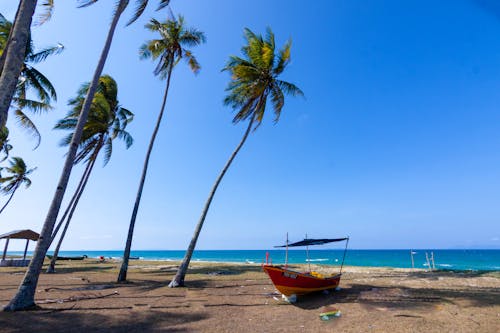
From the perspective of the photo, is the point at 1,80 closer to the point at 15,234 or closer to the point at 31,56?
the point at 31,56

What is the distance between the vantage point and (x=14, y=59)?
21.9ft

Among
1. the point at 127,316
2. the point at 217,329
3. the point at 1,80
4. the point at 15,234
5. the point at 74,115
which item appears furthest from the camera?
the point at 15,234

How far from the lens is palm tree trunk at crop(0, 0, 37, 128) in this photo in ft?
21.1

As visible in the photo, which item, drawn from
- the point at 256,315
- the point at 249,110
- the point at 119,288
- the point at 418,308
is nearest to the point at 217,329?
the point at 256,315

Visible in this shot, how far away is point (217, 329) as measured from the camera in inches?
274

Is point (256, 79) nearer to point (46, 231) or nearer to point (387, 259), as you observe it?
point (46, 231)

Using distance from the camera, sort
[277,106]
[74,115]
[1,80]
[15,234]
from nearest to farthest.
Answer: [1,80] < [277,106] < [74,115] < [15,234]

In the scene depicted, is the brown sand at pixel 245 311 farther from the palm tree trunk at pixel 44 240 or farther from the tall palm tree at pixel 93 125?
the tall palm tree at pixel 93 125

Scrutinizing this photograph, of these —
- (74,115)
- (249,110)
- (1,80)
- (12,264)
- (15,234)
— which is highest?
(74,115)

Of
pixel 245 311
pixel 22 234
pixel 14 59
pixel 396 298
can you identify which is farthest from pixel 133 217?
pixel 22 234

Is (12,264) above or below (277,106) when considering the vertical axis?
below

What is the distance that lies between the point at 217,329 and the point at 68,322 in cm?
407

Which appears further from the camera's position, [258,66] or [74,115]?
[74,115]

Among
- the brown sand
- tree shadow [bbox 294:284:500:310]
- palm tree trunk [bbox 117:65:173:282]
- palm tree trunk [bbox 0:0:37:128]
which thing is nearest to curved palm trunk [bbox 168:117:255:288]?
the brown sand
